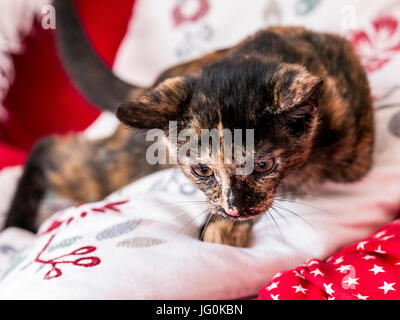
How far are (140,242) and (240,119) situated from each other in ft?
1.05

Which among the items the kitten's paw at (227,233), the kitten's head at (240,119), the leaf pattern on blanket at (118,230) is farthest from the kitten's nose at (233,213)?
the leaf pattern on blanket at (118,230)

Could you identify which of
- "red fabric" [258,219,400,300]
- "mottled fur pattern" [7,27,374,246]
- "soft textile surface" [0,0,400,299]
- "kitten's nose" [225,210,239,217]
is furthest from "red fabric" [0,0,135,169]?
"red fabric" [258,219,400,300]

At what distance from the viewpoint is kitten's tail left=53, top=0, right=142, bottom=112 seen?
1.44 m

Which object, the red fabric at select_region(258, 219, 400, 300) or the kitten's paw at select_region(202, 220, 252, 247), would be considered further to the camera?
the kitten's paw at select_region(202, 220, 252, 247)

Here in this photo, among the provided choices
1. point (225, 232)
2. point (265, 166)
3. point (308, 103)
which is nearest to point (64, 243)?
point (225, 232)

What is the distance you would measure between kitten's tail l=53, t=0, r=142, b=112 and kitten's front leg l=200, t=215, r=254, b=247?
64cm

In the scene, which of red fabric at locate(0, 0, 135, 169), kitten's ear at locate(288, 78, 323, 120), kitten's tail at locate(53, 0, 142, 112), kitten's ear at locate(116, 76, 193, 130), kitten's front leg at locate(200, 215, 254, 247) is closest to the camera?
kitten's ear at locate(288, 78, 323, 120)

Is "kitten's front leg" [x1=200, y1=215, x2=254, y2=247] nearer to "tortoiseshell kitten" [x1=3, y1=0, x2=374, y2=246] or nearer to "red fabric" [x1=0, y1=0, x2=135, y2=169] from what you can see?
"tortoiseshell kitten" [x1=3, y1=0, x2=374, y2=246]

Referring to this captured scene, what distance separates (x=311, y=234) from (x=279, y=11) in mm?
866

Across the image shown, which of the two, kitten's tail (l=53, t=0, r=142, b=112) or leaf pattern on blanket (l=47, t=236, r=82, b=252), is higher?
kitten's tail (l=53, t=0, r=142, b=112)

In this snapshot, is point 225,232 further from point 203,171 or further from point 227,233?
point 203,171

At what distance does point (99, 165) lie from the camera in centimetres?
133

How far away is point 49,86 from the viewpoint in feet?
5.53
